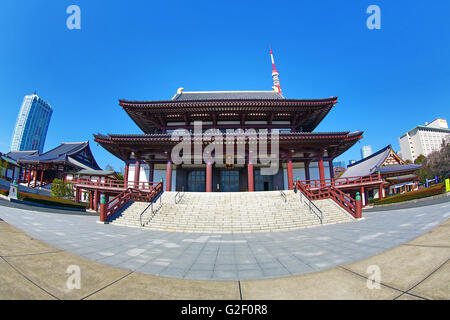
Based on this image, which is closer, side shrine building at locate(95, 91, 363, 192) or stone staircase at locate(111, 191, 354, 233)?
stone staircase at locate(111, 191, 354, 233)

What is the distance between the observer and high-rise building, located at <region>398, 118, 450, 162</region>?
82438 mm

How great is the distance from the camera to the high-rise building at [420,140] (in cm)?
8244

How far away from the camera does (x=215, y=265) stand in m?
3.84

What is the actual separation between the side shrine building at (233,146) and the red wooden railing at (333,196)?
202 centimetres

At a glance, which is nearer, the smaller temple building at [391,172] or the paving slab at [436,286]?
the paving slab at [436,286]

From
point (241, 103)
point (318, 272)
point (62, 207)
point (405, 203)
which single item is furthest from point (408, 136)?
point (62, 207)

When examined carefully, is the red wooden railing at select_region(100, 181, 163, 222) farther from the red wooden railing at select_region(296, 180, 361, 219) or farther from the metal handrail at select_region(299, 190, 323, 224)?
the red wooden railing at select_region(296, 180, 361, 219)

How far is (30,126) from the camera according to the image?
10200cm

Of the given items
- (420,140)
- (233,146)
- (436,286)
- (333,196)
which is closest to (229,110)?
(233,146)

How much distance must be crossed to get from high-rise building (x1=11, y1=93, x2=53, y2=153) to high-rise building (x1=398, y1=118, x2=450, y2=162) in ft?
669

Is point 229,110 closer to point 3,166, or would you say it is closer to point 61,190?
point 61,190

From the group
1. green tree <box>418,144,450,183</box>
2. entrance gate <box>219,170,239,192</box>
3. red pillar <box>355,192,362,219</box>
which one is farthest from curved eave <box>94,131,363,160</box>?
green tree <box>418,144,450,183</box>

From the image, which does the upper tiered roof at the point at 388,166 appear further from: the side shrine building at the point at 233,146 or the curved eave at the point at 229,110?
the curved eave at the point at 229,110

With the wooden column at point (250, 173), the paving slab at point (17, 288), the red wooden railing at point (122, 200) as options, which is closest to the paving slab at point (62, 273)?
the paving slab at point (17, 288)
